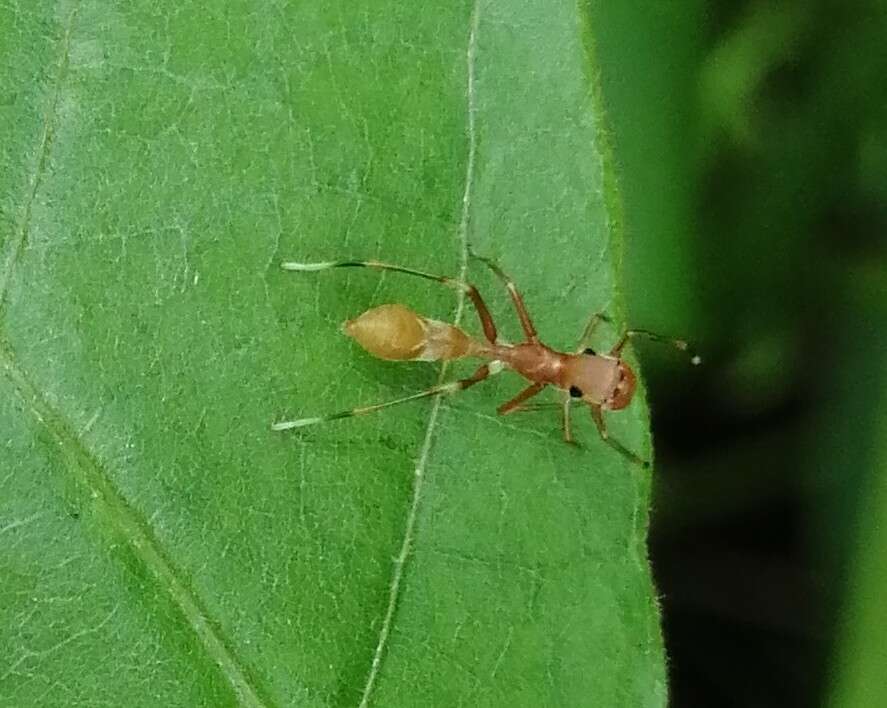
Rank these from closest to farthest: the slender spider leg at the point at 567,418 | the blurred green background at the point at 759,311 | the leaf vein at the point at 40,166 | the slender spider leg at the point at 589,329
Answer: the leaf vein at the point at 40,166 < the slender spider leg at the point at 589,329 < the slender spider leg at the point at 567,418 < the blurred green background at the point at 759,311

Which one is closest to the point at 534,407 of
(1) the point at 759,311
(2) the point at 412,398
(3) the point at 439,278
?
(2) the point at 412,398

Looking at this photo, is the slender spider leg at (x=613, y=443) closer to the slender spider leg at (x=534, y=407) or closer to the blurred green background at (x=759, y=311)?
the slender spider leg at (x=534, y=407)

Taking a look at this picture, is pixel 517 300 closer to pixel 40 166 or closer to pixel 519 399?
pixel 519 399

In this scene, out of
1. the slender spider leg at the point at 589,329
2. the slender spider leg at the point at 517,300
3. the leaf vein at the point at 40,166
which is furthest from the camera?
the slender spider leg at the point at 589,329

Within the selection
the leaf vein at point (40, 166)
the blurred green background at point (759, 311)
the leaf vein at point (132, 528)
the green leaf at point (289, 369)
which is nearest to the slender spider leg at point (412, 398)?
the green leaf at point (289, 369)

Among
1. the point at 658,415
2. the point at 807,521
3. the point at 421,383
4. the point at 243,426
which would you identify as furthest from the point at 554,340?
the point at 807,521

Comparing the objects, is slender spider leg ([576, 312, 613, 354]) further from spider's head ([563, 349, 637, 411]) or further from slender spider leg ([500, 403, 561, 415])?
slender spider leg ([500, 403, 561, 415])

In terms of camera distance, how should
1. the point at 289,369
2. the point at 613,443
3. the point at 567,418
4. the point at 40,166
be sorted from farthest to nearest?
the point at 567,418 < the point at 613,443 < the point at 289,369 < the point at 40,166
